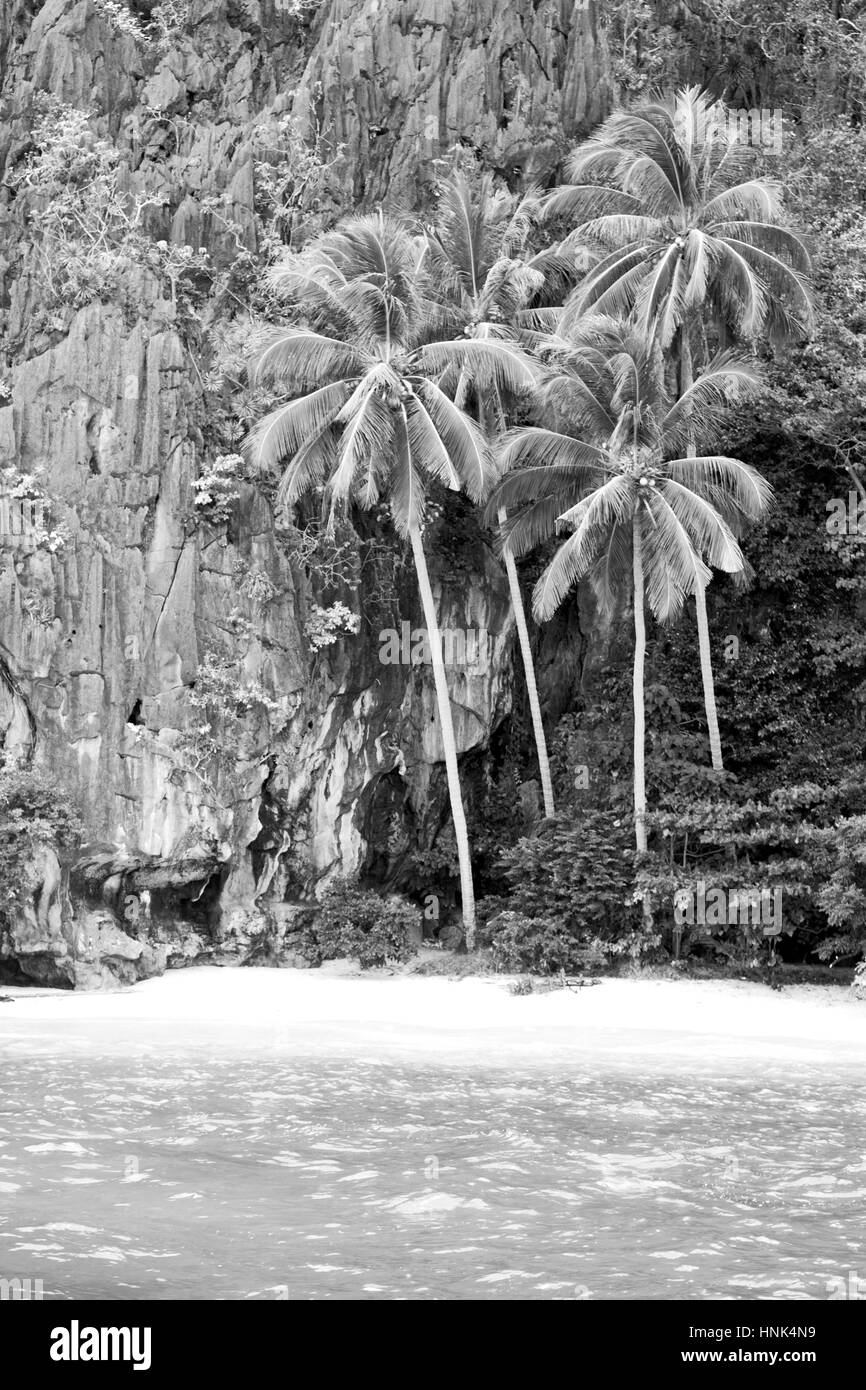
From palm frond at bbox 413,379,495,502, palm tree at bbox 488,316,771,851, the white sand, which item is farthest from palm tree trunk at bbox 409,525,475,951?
the white sand

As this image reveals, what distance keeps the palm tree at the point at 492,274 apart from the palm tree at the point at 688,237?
1.08 metres

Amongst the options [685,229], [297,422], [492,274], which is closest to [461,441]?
[297,422]

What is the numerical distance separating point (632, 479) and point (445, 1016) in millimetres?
9512

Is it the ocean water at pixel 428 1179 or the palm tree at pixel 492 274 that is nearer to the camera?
the ocean water at pixel 428 1179

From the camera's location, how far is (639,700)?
73.3 ft

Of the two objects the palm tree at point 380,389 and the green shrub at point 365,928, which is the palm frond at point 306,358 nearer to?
the palm tree at point 380,389

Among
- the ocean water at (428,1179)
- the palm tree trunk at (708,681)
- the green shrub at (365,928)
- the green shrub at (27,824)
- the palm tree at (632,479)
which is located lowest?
the ocean water at (428,1179)

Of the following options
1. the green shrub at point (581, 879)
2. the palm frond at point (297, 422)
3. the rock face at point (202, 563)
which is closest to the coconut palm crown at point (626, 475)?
the palm frond at point (297, 422)

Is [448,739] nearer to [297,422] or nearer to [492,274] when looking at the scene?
A: [297,422]

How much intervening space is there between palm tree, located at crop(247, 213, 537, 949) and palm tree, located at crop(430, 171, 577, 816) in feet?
4.51

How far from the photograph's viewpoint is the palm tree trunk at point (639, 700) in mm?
21766

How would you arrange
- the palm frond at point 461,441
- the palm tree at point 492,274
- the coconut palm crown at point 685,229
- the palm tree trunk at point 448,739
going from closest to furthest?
the palm frond at point 461,441
the coconut palm crown at point 685,229
the palm tree trunk at point 448,739
the palm tree at point 492,274
